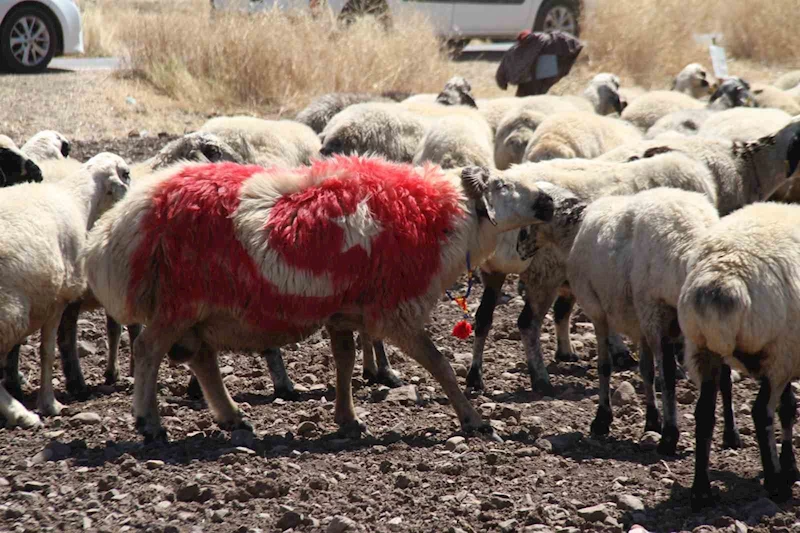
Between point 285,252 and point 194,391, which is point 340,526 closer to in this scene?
point 285,252

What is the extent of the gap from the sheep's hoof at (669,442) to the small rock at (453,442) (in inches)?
44.7

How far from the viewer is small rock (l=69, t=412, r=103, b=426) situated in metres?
6.98

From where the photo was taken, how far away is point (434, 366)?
22.4 feet

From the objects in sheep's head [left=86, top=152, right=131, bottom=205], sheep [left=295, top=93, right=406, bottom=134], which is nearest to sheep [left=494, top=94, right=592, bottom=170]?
sheep [left=295, top=93, right=406, bottom=134]

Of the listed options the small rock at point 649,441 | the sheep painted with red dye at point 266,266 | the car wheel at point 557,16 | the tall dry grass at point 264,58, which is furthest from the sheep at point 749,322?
the car wheel at point 557,16

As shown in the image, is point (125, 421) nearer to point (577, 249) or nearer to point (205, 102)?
point (577, 249)

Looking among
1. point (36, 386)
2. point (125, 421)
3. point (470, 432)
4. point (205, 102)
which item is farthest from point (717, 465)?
point (205, 102)

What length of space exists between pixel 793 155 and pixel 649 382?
3.48 metres

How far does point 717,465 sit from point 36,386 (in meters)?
4.66

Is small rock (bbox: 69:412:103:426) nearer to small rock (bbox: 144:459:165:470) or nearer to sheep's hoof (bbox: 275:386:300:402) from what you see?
small rock (bbox: 144:459:165:470)

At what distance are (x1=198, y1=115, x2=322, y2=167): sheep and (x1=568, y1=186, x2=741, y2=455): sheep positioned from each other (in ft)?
11.6

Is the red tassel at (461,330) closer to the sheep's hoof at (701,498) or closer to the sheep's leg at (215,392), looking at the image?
the sheep's leg at (215,392)

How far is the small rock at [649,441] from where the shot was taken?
6.73 meters

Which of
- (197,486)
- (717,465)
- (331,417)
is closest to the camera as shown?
(197,486)
